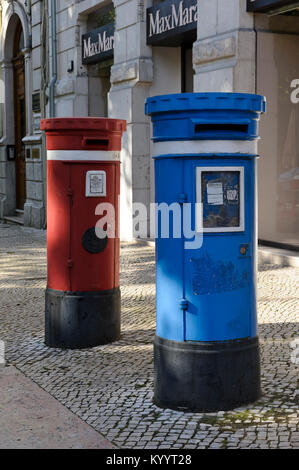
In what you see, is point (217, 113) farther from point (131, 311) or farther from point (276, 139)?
point (276, 139)

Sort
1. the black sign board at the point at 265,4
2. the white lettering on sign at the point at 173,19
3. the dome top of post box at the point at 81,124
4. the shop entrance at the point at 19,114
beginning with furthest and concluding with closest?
the shop entrance at the point at 19,114, the white lettering on sign at the point at 173,19, the black sign board at the point at 265,4, the dome top of post box at the point at 81,124

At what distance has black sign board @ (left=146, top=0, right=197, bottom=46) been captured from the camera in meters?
11.2

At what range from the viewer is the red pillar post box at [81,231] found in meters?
5.59

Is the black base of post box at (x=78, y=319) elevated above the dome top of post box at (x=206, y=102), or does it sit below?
below

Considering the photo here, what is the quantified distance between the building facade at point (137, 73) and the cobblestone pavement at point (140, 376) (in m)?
2.55

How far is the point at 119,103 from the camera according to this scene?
13055 millimetres

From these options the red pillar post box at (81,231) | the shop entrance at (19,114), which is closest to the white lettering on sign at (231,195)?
the red pillar post box at (81,231)

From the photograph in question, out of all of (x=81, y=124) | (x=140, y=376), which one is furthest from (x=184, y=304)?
(x=81, y=124)

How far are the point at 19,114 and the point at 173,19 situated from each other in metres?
8.03

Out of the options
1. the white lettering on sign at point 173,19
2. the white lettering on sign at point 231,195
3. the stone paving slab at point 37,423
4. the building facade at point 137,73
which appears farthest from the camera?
the white lettering on sign at point 173,19

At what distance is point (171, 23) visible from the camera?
11742 mm

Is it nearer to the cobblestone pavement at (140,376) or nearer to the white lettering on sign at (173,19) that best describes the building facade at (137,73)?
the white lettering on sign at (173,19)

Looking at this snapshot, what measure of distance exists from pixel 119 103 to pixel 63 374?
867 cm
